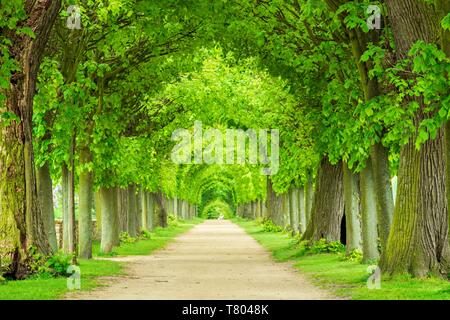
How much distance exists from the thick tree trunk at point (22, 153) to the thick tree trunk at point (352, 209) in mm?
9490

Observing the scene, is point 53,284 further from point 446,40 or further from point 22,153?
point 446,40

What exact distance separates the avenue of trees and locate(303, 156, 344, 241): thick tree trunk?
0.04 m

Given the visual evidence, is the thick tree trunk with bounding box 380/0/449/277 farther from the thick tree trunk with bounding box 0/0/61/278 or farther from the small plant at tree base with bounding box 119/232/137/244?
the small plant at tree base with bounding box 119/232/137/244

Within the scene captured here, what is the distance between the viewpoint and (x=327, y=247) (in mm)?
27938

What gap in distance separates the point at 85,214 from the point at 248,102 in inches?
416

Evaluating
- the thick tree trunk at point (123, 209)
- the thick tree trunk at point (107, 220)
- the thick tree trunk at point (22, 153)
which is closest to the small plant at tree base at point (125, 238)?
the thick tree trunk at point (123, 209)

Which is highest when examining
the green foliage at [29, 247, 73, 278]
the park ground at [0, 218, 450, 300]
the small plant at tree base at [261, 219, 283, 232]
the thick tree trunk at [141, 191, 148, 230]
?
the thick tree trunk at [141, 191, 148, 230]

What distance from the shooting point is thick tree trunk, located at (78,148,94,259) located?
25.8 metres

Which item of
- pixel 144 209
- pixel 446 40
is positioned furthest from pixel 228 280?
pixel 144 209

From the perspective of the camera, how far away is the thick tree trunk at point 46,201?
22391mm

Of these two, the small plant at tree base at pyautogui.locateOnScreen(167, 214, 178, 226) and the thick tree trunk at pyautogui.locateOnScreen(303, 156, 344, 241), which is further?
the small plant at tree base at pyautogui.locateOnScreen(167, 214, 178, 226)

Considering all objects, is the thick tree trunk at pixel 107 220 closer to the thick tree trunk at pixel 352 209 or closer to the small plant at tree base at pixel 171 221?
the thick tree trunk at pixel 352 209

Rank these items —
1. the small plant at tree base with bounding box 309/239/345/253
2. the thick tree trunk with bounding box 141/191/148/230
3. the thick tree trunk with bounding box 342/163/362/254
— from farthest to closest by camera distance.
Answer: the thick tree trunk with bounding box 141/191/148/230
the small plant at tree base with bounding box 309/239/345/253
the thick tree trunk with bounding box 342/163/362/254

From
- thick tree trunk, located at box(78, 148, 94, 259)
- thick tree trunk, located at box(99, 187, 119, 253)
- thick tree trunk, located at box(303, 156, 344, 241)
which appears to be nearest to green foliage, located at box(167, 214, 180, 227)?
thick tree trunk, located at box(99, 187, 119, 253)
